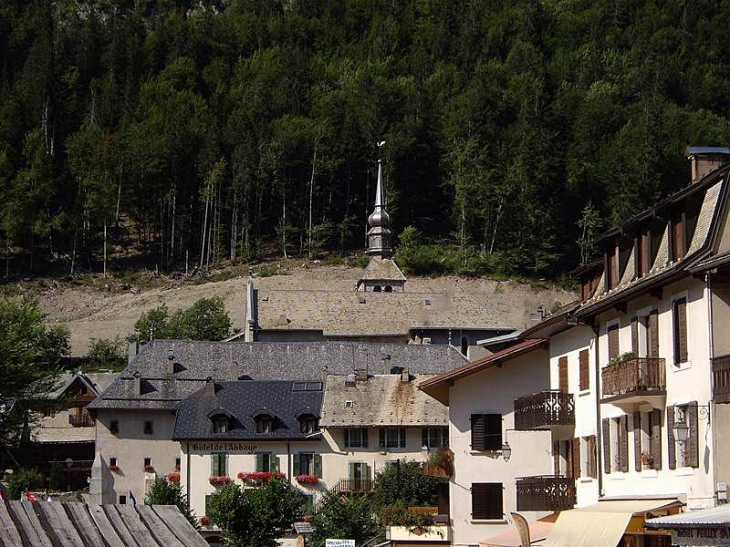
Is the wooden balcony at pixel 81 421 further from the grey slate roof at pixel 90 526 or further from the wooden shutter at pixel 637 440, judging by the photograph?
the grey slate roof at pixel 90 526

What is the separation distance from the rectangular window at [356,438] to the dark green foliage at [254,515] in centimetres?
2061

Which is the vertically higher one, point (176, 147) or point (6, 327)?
point (176, 147)

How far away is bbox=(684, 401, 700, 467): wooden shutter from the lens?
27.3 m

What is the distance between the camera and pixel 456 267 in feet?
432

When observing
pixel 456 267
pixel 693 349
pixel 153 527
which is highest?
pixel 456 267

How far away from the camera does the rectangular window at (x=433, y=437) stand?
70.1 metres

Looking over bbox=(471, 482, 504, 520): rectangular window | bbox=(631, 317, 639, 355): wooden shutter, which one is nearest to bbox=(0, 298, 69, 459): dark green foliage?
bbox=(471, 482, 504, 520): rectangular window

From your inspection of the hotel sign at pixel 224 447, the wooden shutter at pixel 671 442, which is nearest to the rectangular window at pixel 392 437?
the hotel sign at pixel 224 447

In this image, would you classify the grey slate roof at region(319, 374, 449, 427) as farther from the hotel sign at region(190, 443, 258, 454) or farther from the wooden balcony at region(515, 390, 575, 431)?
the wooden balcony at region(515, 390, 575, 431)

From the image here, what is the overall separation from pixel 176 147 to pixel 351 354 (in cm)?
6870

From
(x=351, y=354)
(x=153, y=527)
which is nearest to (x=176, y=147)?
(x=351, y=354)

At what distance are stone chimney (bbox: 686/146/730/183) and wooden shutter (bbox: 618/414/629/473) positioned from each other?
5.45m

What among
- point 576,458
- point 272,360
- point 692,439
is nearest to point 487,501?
point 576,458

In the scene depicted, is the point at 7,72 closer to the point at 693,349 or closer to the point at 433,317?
the point at 433,317
